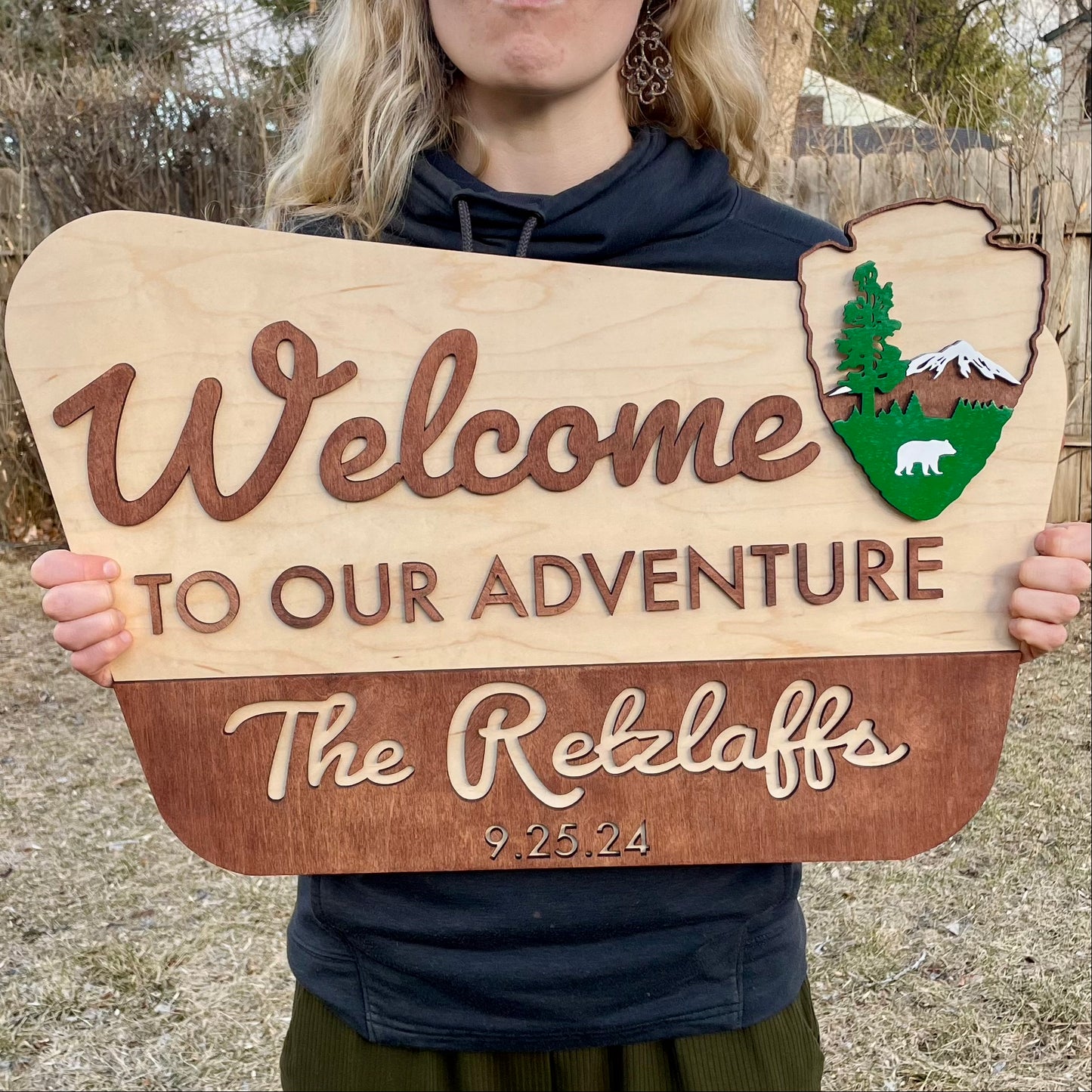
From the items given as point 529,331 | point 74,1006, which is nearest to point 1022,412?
point 529,331

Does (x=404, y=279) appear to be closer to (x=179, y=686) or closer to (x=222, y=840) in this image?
(x=179, y=686)

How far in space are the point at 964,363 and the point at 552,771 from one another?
0.61m

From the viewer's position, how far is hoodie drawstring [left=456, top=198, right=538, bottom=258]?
3.72 ft

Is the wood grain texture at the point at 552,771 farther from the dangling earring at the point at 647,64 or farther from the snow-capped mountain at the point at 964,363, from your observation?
the dangling earring at the point at 647,64

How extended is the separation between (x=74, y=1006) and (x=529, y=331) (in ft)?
7.22

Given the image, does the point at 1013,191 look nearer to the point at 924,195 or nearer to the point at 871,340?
the point at 924,195

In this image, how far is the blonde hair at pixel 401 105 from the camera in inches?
47.0

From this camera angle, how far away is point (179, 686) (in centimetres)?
112

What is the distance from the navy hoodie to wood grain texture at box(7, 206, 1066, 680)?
92mm

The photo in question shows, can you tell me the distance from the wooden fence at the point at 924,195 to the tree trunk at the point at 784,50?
0.67ft

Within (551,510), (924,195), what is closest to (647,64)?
(551,510)

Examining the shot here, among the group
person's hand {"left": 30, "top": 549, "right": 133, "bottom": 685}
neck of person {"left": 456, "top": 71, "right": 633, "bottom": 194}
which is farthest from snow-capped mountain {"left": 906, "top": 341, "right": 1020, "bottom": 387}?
person's hand {"left": 30, "top": 549, "right": 133, "bottom": 685}

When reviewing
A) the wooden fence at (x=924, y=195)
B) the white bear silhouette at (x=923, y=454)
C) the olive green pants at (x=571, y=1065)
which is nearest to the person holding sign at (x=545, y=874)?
the olive green pants at (x=571, y=1065)

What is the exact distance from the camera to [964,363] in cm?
106
